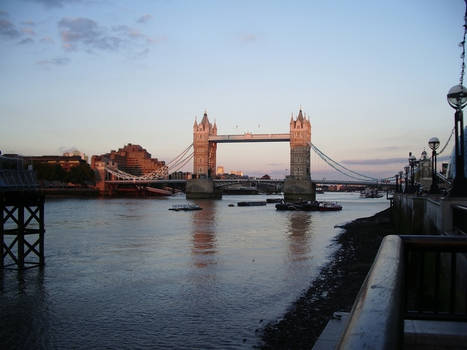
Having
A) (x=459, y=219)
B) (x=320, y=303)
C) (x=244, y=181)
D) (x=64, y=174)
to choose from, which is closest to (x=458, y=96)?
(x=459, y=219)

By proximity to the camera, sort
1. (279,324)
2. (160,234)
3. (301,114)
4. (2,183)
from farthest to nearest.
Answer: (301,114)
(160,234)
(2,183)
(279,324)

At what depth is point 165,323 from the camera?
901 centimetres

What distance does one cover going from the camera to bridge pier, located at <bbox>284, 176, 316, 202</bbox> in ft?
242

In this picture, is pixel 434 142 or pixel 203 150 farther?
pixel 203 150

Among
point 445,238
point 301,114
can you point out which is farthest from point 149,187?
point 445,238

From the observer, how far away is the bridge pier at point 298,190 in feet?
242

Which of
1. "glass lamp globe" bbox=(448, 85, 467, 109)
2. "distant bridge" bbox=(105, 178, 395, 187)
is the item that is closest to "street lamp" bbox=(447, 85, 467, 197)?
"glass lamp globe" bbox=(448, 85, 467, 109)

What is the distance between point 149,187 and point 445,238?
340 ft

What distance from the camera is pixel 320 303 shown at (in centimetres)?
984

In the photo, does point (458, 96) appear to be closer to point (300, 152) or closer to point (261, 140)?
point (261, 140)

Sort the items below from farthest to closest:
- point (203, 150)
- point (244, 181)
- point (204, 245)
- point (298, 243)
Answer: point (203, 150) → point (244, 181) → point (298, 243) → point (204, 245)

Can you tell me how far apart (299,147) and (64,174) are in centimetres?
4183

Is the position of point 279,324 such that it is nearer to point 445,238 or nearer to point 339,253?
point 445,238

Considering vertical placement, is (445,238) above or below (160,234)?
above
